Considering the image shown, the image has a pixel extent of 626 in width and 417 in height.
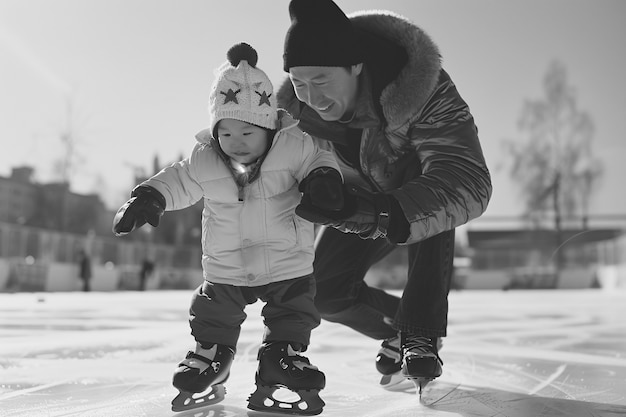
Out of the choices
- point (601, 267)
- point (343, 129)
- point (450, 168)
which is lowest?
point (601, 267)

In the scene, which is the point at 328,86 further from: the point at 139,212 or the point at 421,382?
the point at 421,382

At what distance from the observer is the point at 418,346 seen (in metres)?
1.71

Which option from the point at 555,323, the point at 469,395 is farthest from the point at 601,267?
the point at 469,395

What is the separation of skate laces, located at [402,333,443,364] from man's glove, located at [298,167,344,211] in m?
0.55

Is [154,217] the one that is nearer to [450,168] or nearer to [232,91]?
[232,91]

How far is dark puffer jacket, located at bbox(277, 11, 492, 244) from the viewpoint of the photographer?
58.2 inches

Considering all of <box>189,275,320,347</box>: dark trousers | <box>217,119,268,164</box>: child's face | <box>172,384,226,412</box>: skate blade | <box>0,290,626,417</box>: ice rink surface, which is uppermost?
<box>217,119,268,164</box>: child's face

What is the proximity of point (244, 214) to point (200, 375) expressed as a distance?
1.29 ft

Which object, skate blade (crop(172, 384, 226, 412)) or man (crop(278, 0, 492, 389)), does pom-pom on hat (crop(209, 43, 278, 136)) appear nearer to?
man (crop(278, 0, 492, 389))

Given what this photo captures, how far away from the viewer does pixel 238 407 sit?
1.56 meters

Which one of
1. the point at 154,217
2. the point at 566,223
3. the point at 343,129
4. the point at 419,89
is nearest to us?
the point at 154,217

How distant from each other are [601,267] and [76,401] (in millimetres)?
17691

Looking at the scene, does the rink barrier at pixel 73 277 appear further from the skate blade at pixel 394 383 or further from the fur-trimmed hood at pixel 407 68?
the fur-trimmed hood at pixel 407 68

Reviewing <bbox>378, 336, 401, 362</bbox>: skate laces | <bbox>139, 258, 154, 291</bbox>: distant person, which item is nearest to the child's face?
<bbox>378, 336, 401, 362</bbox>: skate laces
